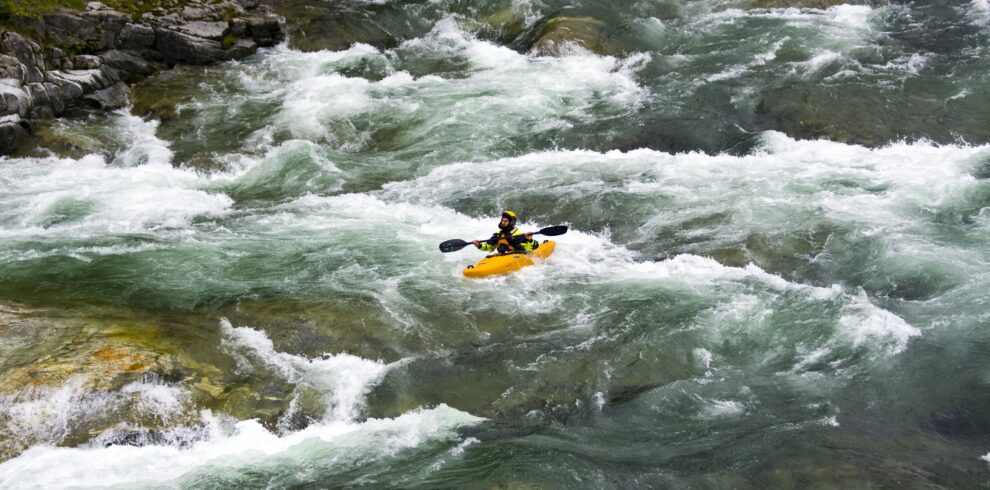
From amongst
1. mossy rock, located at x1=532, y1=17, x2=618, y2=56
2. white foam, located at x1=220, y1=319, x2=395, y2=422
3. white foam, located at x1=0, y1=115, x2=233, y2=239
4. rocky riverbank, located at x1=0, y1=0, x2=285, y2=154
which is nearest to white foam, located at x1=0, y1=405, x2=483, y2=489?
white foam, located at x1=220, y1=319, x2=395, y2=422

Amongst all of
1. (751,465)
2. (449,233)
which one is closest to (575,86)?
(449,233)

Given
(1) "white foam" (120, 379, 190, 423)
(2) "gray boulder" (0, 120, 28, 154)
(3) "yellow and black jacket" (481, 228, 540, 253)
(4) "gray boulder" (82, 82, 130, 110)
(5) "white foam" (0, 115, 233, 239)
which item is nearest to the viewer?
(1) "white foam" (120, 379, 190, 423)

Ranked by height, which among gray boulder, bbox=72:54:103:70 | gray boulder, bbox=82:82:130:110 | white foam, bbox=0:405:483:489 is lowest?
gray boulder, bbox=82:82:130:110

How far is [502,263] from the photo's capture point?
33.3 ft

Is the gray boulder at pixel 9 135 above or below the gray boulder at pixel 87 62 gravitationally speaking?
A: below

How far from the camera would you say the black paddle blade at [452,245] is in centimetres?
1041

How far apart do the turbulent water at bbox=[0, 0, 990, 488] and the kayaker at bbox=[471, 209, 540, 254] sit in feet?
1.02

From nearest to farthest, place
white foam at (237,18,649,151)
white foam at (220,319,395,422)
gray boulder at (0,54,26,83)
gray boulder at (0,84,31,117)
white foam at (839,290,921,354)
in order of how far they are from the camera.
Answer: white foam at (220,319,395,422) → white foam at (839,290,921,354) → gray boulder at (0,84,31,117) → gray boulder at (0,54,26,83) → white foam at (237,18,649,151)

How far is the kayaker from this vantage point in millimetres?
10367

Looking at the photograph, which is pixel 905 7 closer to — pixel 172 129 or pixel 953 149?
pixel 953 149

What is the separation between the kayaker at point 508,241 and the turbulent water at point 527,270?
311 millimetres

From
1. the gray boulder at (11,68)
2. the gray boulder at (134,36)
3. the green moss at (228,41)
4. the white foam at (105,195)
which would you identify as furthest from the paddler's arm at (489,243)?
the gray boulder at (134,36)

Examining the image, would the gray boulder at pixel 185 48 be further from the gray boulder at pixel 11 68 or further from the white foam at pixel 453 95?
the gray boulder at pixel 11 68

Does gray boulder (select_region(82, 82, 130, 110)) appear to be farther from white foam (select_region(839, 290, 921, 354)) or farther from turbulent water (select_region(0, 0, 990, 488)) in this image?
white foam (select_region(839, 290, 921, 354))
